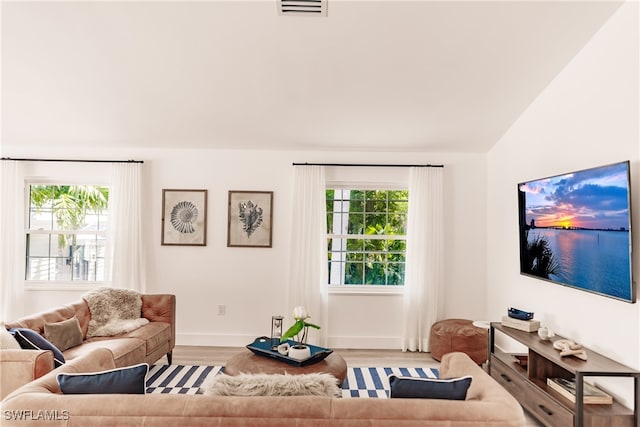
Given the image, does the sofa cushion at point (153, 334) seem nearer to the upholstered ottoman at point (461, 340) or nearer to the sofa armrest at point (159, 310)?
the sofa armrest at point (159, 310)

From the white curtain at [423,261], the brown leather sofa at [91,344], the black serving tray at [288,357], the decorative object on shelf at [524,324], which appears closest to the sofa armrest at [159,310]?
the brown leather sofa at [91,344]

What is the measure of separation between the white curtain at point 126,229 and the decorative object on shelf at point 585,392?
168 inches

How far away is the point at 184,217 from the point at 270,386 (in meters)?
3.71

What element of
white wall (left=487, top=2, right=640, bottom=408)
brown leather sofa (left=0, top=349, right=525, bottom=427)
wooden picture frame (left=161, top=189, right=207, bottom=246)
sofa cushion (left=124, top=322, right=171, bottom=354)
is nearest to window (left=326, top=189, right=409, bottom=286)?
white wall (left=487, top=2, right=640, bottom=408)

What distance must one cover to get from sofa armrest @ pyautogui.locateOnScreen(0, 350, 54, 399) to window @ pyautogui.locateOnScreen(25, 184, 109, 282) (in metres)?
2.92

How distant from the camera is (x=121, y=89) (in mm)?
3922

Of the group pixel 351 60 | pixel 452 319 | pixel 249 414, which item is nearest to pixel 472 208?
pixel 452 319

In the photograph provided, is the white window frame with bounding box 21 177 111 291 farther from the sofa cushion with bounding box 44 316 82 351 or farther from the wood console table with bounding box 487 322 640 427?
the wood console table with bounding box 487 322 640 427

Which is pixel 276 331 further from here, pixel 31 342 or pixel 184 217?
pixel 184 217

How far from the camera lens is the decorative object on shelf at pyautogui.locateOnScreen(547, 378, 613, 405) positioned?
2695mm

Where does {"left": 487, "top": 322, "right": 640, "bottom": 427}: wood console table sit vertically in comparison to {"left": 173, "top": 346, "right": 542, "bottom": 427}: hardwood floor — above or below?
above

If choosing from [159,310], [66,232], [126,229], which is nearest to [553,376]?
[159,310]

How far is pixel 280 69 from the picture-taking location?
143 inches

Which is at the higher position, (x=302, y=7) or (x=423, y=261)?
(x=302, y=7)
